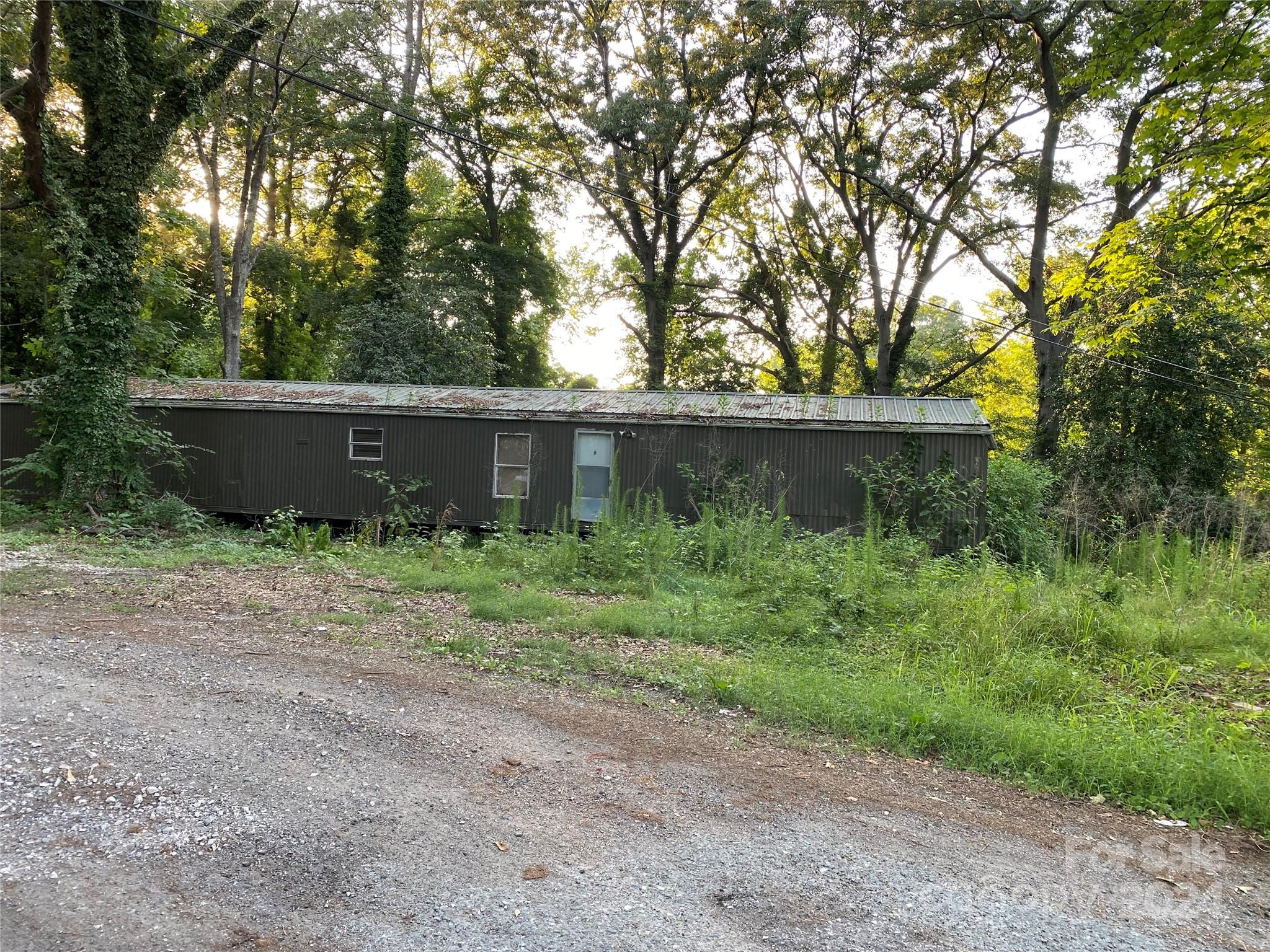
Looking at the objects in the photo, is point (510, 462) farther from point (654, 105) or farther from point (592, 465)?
point (654, 105)

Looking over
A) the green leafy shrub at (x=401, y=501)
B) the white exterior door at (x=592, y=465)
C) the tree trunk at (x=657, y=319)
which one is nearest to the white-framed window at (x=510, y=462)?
the white exterior door at (x=592, y=465)

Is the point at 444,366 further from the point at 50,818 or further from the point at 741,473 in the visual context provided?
the point at 50,818

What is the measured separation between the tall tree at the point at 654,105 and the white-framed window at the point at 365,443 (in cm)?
1026

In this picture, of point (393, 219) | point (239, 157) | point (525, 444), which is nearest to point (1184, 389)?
point (525, 444)

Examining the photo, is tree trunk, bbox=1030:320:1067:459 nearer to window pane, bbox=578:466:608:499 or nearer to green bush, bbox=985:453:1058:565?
green bush, bbox=985:453:1058:565

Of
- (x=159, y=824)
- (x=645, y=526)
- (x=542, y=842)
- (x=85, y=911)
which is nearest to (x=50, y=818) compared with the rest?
(x=159, y=824)

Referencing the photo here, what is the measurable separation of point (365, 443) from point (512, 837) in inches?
455

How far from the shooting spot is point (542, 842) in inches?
105

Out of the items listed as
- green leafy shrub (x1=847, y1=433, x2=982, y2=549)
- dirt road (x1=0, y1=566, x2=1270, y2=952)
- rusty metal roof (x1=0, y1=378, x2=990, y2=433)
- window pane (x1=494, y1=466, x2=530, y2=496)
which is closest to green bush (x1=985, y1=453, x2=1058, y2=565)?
green leafy shrub (x1=847, y1=433, x2=982, y2=549)

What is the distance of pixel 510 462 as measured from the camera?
12.9m

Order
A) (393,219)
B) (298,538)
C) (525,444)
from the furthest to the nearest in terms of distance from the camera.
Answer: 1. (393,219)
2. (525,444)
3. (298,538)

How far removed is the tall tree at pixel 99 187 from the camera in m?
10.8

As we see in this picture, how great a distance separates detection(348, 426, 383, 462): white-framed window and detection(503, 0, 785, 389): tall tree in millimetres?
10259

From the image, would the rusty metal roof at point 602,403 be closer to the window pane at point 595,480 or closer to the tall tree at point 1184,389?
the window pane at point 595,480
